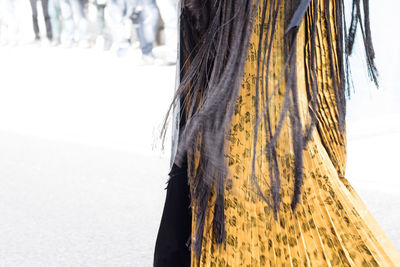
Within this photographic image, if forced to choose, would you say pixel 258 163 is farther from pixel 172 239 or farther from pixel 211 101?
pixel 172 239

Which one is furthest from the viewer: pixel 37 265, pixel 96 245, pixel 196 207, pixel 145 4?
pixel 145 4

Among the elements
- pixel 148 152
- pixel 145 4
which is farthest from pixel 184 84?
pixel 145 4

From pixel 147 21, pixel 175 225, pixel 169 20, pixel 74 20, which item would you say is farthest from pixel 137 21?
pixel 175 225

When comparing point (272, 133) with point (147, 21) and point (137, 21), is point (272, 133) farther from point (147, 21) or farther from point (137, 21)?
point (137, 21)

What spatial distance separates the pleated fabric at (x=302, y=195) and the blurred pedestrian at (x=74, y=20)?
7110mm

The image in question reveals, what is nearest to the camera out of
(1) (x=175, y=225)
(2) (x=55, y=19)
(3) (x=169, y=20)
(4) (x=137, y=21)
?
(1) (x=175, y=225)

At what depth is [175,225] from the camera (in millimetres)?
1278

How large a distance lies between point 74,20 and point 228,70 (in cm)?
754

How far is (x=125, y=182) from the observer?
9.56 feet

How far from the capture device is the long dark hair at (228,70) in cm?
104

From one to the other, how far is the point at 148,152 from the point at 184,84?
2.33 meters

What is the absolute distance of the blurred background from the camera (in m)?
2.27

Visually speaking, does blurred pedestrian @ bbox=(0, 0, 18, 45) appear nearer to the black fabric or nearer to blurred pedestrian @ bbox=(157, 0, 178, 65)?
blurred pedestrian @ bbox=(157, 0, 178, 65)

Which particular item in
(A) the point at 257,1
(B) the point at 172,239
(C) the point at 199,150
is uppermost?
(A) the point at 257,1
